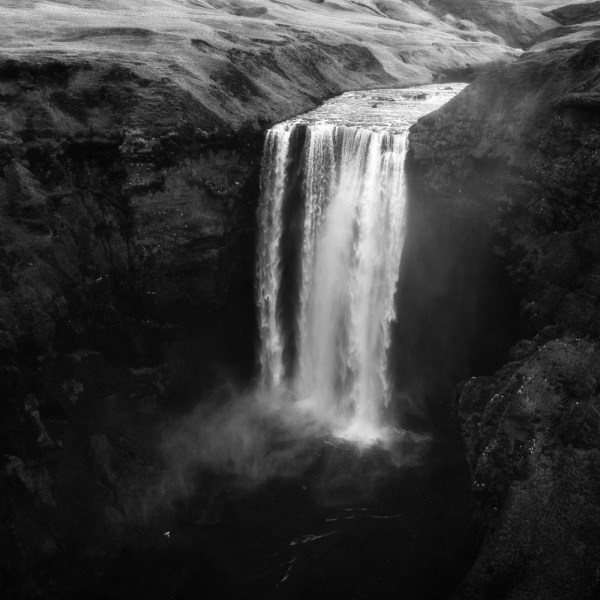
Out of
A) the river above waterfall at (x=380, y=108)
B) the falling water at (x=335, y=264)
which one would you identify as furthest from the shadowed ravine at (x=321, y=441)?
the river above waterfall at (x=380, y=108)

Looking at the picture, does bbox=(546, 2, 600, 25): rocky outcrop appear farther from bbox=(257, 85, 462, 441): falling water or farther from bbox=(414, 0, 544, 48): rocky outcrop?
bbox=(257, 85, 462, 441): falling water

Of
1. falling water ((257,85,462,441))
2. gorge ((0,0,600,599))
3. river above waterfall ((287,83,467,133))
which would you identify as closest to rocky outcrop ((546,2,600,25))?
river above waterfall ((287,83,467,133))

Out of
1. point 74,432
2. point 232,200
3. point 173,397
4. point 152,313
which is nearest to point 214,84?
point 232,200

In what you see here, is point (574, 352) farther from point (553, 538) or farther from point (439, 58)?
point (439, 58)

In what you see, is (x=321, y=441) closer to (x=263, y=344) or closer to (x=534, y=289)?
(x=263, y=344)

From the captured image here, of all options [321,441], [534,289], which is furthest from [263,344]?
[534,289]

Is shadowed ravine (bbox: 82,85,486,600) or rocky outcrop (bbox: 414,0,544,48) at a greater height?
rocky outcrop (bbox: 414,0,544,48)
